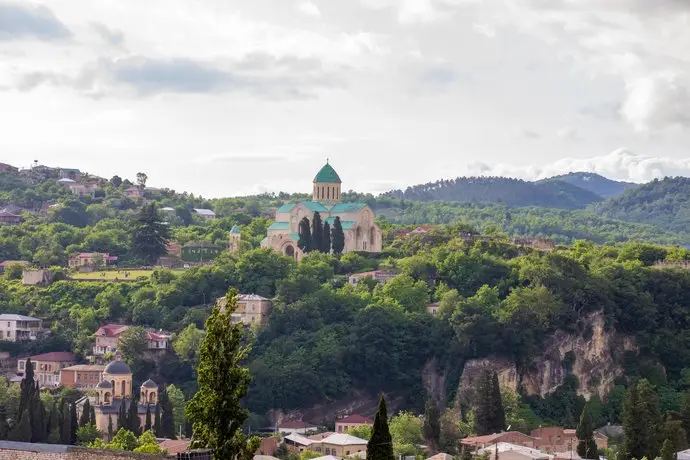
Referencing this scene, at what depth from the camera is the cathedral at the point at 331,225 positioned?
110438mm

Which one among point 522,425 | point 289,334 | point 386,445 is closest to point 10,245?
point 289,334

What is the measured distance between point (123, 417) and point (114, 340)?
17.4 meters

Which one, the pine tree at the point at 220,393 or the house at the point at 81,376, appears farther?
the house at the point at 81,376

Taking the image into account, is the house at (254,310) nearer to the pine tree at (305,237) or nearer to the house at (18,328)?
the pine tree at (305,237)

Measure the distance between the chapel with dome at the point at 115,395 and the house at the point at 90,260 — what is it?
1086 inches

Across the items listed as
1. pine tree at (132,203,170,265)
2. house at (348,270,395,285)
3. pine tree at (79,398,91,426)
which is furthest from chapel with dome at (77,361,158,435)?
pine tree at (132,203,170,265)

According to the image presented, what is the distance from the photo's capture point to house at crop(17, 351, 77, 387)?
9431 centimetres

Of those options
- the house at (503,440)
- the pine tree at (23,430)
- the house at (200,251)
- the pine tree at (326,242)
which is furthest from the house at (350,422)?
the house at (200,251)

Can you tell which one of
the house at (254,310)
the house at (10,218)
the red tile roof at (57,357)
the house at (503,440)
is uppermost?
the house at (10,218)

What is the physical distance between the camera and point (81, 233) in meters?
126

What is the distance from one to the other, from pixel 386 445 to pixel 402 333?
48352 millimetres

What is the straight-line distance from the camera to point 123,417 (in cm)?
7962

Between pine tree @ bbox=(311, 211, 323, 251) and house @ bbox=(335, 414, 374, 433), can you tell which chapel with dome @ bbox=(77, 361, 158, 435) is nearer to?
house @ bbox=(335, 414, 374, 433)

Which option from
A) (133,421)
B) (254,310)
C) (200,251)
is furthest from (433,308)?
(133,421)
